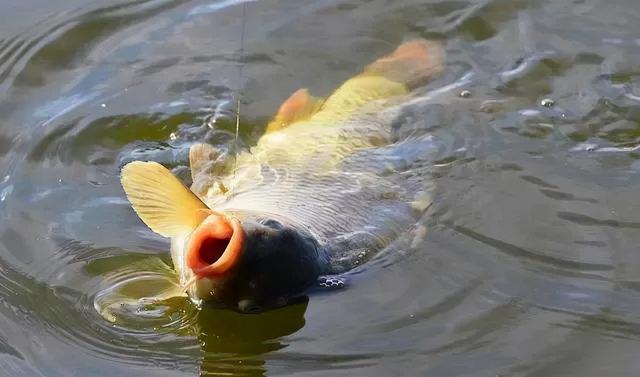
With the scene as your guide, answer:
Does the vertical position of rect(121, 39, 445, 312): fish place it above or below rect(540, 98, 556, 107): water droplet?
above

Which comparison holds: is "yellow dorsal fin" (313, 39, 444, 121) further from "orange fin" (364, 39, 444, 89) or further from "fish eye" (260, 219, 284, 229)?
"fish eye" (260, 219, 284, 229)

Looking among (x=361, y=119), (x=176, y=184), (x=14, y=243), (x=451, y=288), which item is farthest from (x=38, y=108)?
(x=451, y=288)

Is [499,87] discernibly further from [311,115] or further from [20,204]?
[20,204]

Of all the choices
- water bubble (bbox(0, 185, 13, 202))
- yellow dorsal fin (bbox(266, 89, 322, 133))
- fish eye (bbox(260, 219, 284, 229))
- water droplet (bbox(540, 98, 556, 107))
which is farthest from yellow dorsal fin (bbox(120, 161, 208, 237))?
water droplet (bbox(540, 98, 556, 107))

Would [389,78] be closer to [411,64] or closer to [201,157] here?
[411,64]

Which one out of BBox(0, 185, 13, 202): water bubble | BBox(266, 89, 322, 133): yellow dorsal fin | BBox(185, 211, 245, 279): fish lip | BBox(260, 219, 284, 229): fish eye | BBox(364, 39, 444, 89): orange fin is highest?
BBox(185, 211, 245, 279): fish lip

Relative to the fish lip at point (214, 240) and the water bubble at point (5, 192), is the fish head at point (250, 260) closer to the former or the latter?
the fish lip at point (214, 240)

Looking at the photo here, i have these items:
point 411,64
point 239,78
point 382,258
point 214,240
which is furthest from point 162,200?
point 411,64

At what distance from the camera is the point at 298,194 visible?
156 inches

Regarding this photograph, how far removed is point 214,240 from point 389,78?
223cm

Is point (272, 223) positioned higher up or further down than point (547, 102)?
higher up

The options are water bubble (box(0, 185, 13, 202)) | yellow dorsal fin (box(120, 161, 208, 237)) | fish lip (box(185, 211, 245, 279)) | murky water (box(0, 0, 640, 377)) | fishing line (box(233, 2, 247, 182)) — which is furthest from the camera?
fishing line (box(233, 2, 247, 182))

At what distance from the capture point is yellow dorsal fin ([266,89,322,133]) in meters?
4.73

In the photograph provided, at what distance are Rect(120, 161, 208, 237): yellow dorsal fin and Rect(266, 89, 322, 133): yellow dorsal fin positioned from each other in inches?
49.3
